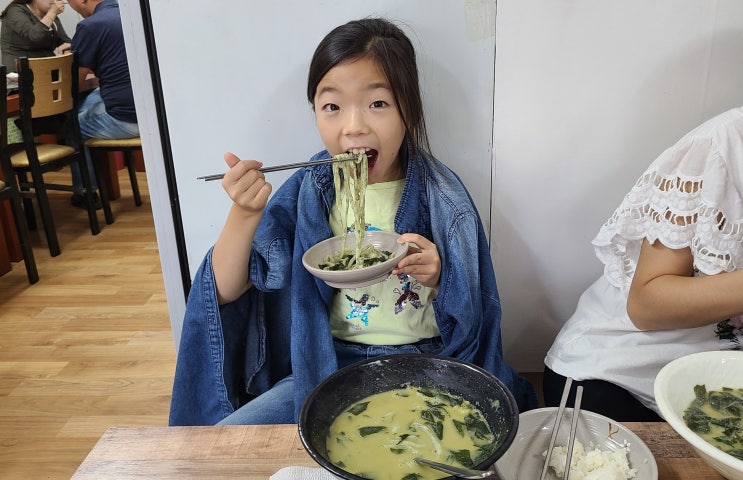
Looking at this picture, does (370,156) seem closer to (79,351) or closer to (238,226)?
(238,226)

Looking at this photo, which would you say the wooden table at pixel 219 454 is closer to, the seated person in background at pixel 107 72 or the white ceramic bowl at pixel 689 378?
the white ceramic bowl at pixel 689 378

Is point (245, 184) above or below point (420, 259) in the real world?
above

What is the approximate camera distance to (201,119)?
1.67 metres

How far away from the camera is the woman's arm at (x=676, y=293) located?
118 cm

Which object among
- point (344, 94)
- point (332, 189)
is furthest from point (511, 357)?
point (344, 94)

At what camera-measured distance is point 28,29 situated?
193 inches

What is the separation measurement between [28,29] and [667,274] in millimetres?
5151

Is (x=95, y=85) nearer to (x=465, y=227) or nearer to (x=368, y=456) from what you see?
(x=465, y=227)

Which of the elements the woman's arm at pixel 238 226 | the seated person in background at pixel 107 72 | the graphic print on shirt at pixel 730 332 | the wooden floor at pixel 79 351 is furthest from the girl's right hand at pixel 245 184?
the seated person in background at pixel 107 72

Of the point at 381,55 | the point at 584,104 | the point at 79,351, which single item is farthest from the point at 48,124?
the point at 584,104

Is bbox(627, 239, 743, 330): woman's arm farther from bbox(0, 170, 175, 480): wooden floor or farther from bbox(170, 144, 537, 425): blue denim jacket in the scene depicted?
bbox(0, 170, 175, 480): wooden floor

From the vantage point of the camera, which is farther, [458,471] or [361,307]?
[361,307]

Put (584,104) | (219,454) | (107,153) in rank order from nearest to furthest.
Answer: (219,454) < (584,104) < (107,153)

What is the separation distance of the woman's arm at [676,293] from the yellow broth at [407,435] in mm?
554
